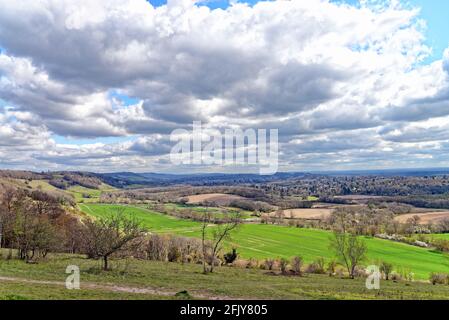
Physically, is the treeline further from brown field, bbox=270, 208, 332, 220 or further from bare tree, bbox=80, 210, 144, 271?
brown field, bbox=270, 208, 332, 220

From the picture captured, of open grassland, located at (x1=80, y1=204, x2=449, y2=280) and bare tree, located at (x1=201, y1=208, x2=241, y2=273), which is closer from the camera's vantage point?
bare tree, located at (x1=201, y1=208, x2=241, y2=273)

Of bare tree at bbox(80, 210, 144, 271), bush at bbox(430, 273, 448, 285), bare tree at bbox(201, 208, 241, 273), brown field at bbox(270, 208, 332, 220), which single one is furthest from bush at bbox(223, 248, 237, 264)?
brown field at bbox(270, 208, 332, 220)

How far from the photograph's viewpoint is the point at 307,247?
99812 mm

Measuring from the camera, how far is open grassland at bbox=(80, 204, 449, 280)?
83.3 metres

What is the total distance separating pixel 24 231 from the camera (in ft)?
159

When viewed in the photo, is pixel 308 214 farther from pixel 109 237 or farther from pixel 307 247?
pixel 109 237

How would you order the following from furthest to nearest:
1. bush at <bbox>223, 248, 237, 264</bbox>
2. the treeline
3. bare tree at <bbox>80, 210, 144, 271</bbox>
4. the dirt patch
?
bush at <bbox>223, 248, 237, 264</bbox>, the treeline, bare tree at <bbox>80, 210, 144, 271</bbox>, the dirt patch

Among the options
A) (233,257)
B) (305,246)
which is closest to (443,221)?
(305,246)

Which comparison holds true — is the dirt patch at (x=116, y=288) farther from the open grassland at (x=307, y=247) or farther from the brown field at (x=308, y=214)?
the brown field at (x=308, y=214)

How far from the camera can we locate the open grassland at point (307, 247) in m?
83.3

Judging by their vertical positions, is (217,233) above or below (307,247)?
above

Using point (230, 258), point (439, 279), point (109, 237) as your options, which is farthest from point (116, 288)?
point (439, 279)
